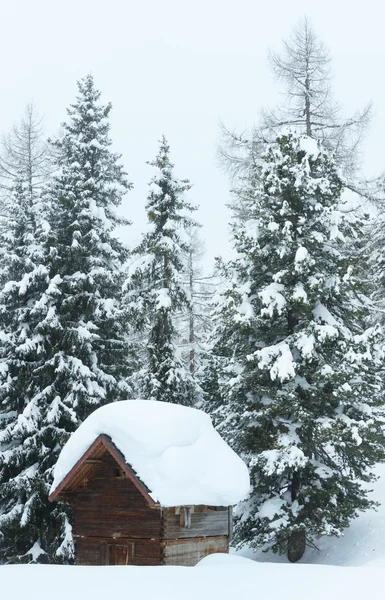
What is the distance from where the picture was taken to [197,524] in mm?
19516

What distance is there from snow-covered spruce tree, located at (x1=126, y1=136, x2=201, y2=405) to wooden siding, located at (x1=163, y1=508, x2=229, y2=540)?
6804mm

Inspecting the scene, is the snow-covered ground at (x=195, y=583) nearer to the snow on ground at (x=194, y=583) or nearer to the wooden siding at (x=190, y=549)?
the snow on ground at (x=194, y=583)

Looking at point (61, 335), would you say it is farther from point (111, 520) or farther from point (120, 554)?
point (120, 554)

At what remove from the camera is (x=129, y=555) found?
61.6 ft

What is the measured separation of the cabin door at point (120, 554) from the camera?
1873cm

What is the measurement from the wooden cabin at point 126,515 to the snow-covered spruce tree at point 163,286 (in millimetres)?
6412

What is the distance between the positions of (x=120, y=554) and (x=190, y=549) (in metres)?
1.99

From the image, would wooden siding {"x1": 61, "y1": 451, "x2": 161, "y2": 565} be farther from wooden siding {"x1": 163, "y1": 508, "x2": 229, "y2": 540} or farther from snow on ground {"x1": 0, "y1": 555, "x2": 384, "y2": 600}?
snow on ground {"x1": 0, "y1": 555, "x2": 384, "y2": 600}

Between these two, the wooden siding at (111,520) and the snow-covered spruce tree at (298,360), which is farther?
the snow-covered spruce tree at (298,360)

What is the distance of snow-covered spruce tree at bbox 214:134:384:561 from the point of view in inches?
803

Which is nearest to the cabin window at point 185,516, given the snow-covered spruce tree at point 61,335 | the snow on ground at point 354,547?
the snow on ground at point 354,547

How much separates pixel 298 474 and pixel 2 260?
1459cm

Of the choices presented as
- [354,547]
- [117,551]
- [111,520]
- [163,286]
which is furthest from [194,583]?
[163,286]

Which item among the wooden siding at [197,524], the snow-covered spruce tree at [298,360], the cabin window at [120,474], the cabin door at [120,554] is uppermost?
the snow-covered spruce tree at [298,360]
